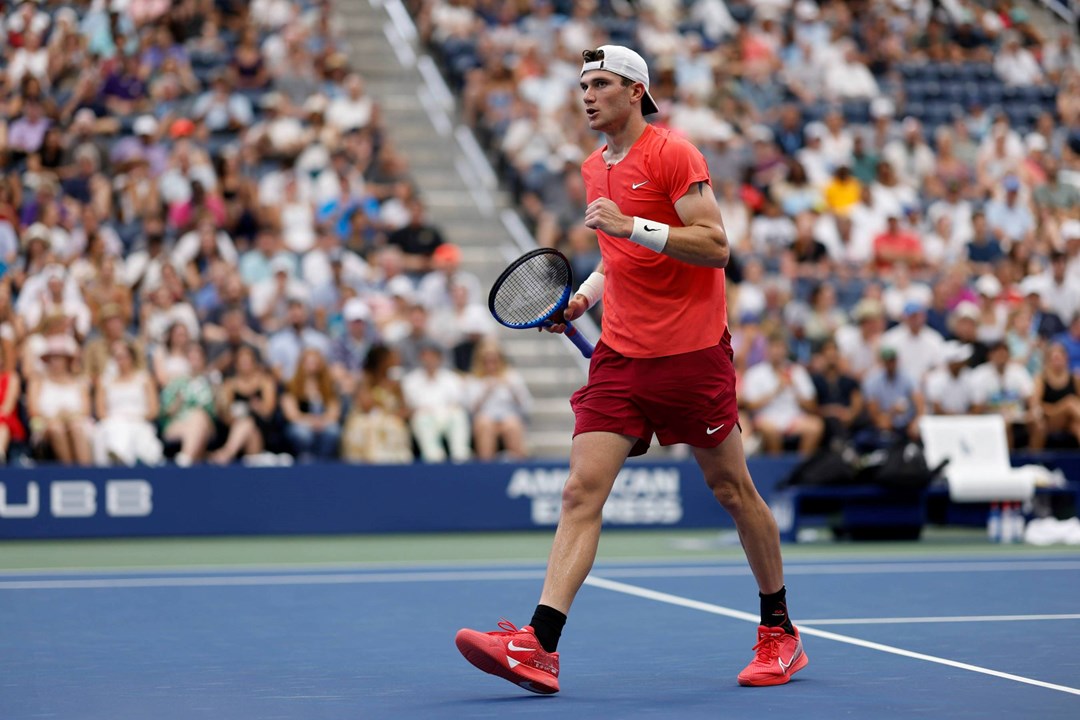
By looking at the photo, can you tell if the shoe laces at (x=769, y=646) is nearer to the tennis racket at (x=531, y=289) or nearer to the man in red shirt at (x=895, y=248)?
the tennis racket at (x=531, y=289)

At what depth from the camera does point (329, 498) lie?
1313 cm

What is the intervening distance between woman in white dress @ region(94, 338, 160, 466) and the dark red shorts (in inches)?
323

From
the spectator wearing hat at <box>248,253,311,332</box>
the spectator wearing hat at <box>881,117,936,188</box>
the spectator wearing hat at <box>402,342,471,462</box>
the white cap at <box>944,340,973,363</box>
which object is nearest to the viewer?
the spectator wearing hat at <box>402,342,471,462</box>

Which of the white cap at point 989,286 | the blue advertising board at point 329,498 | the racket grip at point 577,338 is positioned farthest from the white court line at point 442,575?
the white cap at point 989,286

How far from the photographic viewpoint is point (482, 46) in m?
18.2

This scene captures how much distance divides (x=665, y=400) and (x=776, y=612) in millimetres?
838

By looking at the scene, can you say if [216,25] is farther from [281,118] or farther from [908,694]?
[908,694]

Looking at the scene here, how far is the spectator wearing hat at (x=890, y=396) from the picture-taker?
14133 millimetres

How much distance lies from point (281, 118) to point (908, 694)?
12.1m

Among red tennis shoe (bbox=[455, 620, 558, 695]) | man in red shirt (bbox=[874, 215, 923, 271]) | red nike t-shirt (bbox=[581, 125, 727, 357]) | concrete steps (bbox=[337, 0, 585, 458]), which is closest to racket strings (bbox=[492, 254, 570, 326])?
red nike t-shirt (bbox=[581, 125, 727, 357])

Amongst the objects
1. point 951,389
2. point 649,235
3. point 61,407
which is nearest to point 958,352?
point 951,389

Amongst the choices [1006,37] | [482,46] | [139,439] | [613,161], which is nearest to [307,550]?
[139,439]

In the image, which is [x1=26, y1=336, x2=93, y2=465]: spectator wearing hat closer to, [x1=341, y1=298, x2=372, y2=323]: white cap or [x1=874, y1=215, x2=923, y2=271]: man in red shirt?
[x1=341, y1=298, x2=372, y2=323]: white cap

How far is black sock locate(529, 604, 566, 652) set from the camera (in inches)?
207
